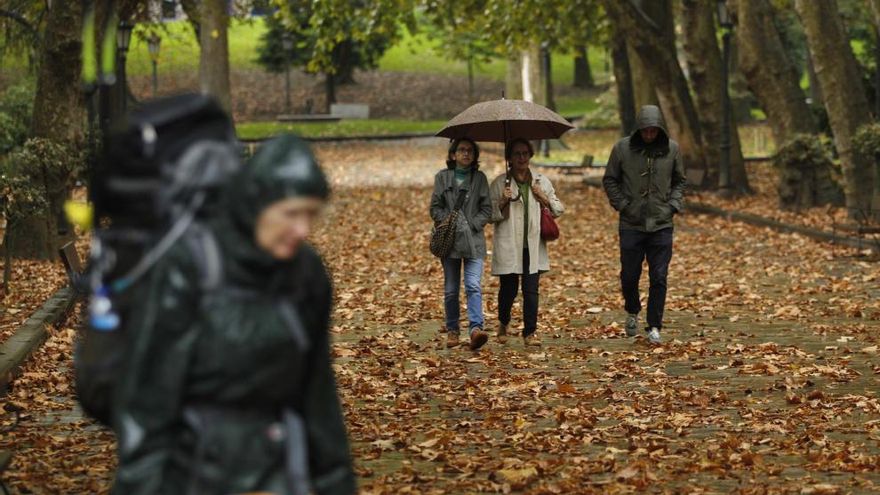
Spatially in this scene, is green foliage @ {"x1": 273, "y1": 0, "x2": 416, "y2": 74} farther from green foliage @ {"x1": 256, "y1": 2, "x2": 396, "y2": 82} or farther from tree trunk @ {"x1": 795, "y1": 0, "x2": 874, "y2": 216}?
green foliage @ {"x1": 256, "y1": 2, "x2": 396, "y2": 82}

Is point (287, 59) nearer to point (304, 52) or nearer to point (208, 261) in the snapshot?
point (304, 52)

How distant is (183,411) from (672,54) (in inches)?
1159

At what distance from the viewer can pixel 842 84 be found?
27.0m

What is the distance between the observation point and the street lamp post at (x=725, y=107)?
1243 inches

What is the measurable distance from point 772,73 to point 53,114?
14884 mm

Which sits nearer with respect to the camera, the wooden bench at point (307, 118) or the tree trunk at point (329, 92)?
the wooden bench at point (307, 118)

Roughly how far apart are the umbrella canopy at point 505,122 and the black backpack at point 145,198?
9230 millimetres

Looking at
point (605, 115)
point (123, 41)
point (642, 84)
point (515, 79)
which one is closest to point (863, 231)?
point (642, 84)

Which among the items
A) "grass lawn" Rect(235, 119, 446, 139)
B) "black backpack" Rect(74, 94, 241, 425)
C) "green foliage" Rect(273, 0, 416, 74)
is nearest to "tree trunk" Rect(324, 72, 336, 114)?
"grass lawn" Rect(235, 119, 446, 139)

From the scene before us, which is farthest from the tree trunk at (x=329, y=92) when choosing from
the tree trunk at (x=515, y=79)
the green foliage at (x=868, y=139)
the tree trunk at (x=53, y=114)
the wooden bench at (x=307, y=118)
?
the tree trunk at (x=53, y=114)

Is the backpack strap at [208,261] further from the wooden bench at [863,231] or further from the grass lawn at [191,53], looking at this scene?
the grass lawn at [191,53]

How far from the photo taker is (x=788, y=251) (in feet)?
74.7

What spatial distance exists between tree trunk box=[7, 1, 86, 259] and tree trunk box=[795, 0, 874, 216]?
1233 cm

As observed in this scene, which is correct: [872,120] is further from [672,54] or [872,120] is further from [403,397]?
[403,397]
